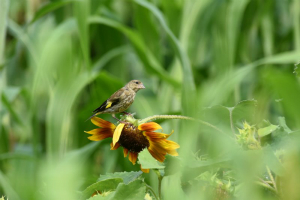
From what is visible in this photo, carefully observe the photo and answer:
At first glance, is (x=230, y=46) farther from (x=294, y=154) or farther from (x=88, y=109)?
(x=294, y=154)

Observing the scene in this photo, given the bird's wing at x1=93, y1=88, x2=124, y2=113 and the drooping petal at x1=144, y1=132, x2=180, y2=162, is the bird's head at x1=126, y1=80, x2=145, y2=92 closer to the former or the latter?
the bird's wing at x1=93, y1=88, x2=124, y2=113

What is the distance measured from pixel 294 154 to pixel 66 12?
1921 millimetres

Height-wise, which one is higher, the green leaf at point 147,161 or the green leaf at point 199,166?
the green leaf at point 147,161

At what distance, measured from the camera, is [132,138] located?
0.43 metres

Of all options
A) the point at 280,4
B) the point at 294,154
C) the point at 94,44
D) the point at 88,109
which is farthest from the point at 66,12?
the point at 294,154

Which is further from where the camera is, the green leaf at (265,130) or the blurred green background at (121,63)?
the blurred green background at (121,63)

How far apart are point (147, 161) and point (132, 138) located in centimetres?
4

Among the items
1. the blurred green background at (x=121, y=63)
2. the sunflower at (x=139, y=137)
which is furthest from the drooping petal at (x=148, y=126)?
the blurred green background at (x=121, y=63)

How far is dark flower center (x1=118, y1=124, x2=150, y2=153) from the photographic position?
422 millimetres

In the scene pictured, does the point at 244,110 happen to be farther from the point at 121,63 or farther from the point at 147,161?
the point at 121,63

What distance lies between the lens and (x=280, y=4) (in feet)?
7.43

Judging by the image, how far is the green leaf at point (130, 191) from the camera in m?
0.32

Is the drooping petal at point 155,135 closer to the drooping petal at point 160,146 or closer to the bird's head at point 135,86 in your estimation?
the drooping petal at point 160,146

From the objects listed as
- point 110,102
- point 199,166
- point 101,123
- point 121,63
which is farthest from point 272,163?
point 121,63
